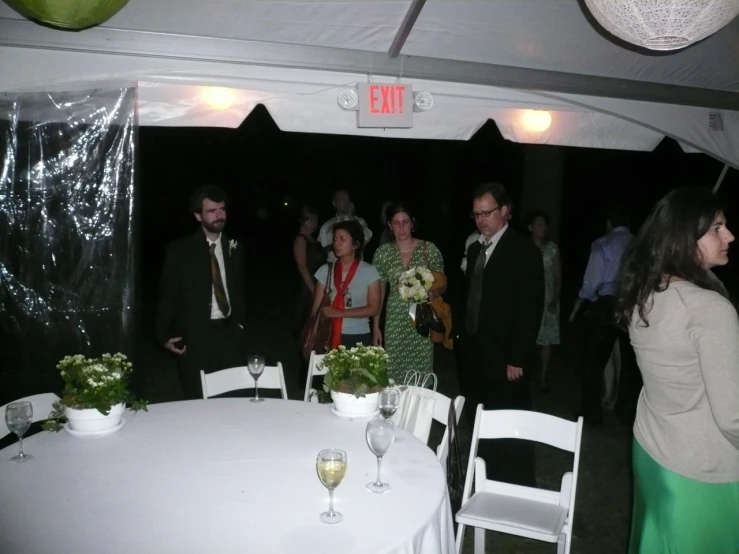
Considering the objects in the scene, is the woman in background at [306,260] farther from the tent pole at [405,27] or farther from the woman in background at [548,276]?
the tent pole at [405,27]

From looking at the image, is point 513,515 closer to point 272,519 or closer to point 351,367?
point 351,367

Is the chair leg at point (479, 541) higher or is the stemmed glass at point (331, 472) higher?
the stemmed glass at point (331, 472)

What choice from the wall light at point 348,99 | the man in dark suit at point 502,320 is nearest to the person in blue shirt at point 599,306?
the man in dark suit at point 502,320

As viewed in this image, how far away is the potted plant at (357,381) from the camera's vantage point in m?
3.00

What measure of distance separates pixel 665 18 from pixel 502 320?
1.91 meters

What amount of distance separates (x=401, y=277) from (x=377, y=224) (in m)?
23.7

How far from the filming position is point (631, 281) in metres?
2.37

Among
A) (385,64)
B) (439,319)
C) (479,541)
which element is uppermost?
(385,64)

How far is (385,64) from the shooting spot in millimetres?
3609

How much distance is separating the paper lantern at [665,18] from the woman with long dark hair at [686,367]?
2.07 feet

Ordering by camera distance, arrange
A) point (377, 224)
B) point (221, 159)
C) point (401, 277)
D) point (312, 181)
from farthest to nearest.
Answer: point (312, 181) < point (221, 159) < point (377, 224) < point (401, 277)

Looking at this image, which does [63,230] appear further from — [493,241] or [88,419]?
[493,241]

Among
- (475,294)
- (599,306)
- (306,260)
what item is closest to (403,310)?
(475,294)

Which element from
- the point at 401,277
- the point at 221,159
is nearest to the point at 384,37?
the point at 401,277
